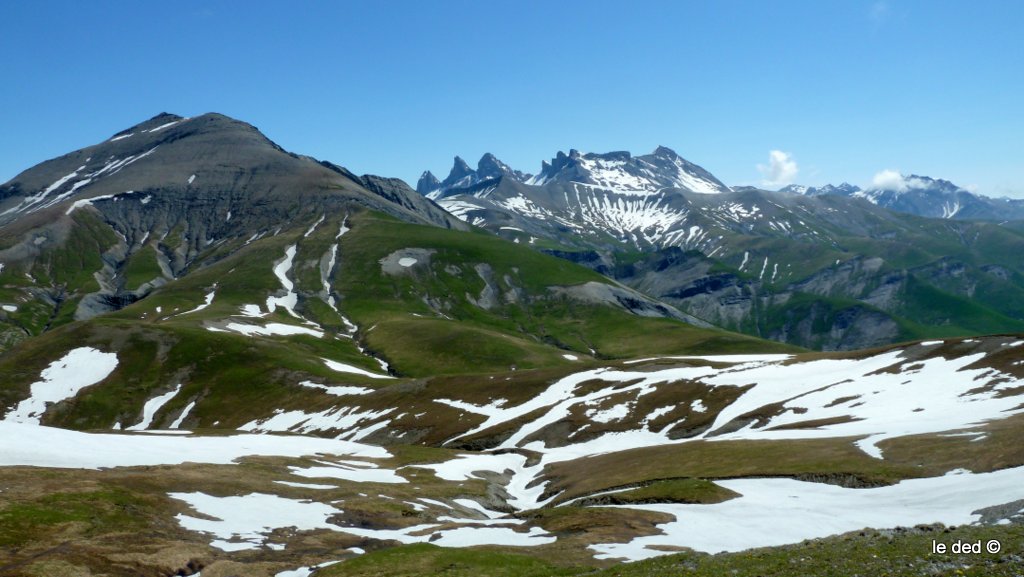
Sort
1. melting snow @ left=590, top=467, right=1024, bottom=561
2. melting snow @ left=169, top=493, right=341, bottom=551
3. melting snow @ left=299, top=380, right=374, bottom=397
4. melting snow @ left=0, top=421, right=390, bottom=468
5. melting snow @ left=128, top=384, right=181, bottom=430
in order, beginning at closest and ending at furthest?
melting snow @ left=590, top=467, right=1024, bottom=561 < melting snow @ left=169, top=493, right=341, bottom=551 < melting snow @ left=0, top=421, right=390, bottom=468 < melting snow @ left=299, top=380, right=374, bottom=397 < melting snow @ left=128, top=384, right=181, bottom=430

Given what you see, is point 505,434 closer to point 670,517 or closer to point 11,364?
point 670,517

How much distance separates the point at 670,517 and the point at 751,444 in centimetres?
2625

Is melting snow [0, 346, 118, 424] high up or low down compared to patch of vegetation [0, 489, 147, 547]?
up

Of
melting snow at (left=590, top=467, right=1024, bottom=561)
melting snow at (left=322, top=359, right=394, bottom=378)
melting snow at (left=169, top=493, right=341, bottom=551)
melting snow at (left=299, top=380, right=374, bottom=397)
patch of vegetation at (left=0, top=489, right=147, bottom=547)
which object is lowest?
melting snow at (left=590, top=467, right=1024, bottom=561)

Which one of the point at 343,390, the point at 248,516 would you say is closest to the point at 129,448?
the point at 248,516

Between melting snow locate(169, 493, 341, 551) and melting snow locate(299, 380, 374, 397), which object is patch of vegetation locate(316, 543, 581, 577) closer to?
melting snow locate(169, 493, 341, 551)

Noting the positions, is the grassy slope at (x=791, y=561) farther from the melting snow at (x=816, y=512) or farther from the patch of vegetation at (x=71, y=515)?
the patch of vegetation at (x=71, y=515)

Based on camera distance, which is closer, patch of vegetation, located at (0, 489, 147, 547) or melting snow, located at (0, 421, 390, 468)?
patch of vegetation, located at (0, 489, 147, 547)

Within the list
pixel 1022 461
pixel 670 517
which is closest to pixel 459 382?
pixel 670 517

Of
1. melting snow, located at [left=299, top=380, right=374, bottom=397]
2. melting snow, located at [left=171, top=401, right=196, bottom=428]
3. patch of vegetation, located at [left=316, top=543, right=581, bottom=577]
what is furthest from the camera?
melting snow, located at [left=171, top=401, right=196, bottom=428]

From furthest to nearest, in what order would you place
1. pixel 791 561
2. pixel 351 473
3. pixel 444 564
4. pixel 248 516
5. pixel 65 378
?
pixel 65 378
pixel 351 473
pixel 248 516
pixel 444 564
pixel 791 561

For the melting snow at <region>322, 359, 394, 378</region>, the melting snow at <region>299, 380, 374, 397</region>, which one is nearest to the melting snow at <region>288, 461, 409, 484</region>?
the melting snow at <region>299, 380, 374, 397</region>

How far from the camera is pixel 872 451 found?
2322 inches

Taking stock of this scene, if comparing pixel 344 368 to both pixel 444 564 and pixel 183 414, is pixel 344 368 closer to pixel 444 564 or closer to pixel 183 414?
pixel 183 414
